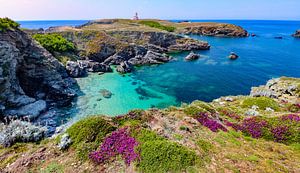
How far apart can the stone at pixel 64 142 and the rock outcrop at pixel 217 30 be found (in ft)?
501

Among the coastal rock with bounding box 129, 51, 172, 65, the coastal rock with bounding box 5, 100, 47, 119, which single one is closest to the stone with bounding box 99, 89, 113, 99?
the coastal rock with bounding box 5, 100, 47, 119

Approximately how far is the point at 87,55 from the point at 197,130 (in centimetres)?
6398

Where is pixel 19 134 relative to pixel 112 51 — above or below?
below

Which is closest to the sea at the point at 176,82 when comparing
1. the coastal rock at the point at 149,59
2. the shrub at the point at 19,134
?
the coastal rock at the point at 149,59

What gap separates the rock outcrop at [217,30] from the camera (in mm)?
→ 155625

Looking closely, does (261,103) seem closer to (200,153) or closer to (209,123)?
(209,123)

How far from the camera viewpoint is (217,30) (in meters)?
160

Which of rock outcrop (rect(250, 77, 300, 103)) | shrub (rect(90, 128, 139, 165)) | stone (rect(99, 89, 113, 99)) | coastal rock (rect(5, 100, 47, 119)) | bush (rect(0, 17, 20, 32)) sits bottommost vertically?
stone (rect(99, 89, 113, 99))

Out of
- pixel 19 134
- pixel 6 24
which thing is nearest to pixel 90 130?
pixel 19 134

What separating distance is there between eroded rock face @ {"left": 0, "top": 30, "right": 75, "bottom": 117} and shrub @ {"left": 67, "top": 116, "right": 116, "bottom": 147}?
73.1ft

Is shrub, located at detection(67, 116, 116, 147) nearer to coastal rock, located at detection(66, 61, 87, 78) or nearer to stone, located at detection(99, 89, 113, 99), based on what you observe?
stone, located at detection(99, 89, 113, 99)

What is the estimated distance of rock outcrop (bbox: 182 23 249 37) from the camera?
156 meters

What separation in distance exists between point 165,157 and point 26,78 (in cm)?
4145

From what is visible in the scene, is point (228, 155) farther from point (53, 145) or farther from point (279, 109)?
point (279, 109)
